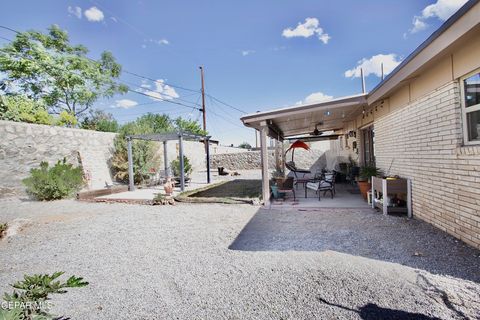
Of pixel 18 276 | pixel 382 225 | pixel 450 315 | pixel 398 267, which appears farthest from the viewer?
pixel 382 225

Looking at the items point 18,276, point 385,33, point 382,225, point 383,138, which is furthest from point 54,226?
point 385,33

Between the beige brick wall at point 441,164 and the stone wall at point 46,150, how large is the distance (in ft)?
42.1

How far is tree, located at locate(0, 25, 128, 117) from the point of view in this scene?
18.7 m

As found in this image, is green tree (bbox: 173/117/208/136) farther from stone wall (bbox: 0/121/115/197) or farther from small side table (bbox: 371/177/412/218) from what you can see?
small side table (bbox: 371/177/412/218)

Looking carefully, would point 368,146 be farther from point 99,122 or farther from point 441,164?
point 99,122

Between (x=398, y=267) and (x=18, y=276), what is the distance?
5.23 m

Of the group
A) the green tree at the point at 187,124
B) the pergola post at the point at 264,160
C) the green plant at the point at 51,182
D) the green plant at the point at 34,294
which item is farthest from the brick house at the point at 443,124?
the green tree at the point at 187,124

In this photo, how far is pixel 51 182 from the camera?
8.74 meters

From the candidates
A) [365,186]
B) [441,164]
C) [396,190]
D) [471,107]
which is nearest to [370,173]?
[365,186]

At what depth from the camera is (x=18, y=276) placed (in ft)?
Answer: 10.8

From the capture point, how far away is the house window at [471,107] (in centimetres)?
342

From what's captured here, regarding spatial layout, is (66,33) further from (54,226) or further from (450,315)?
(450,315)

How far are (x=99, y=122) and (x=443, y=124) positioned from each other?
23731 mm

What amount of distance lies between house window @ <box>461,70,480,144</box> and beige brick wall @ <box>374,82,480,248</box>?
0.25 feet
